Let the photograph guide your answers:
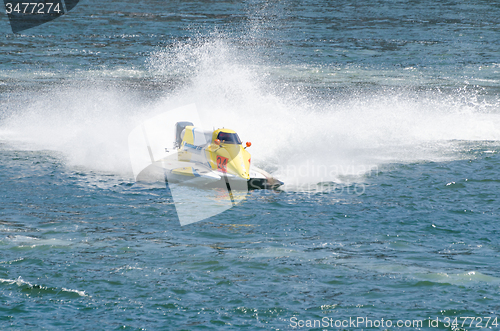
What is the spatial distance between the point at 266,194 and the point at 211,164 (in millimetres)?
2404

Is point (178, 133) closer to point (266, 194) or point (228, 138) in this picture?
point (228, 138)

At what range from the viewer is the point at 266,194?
17.8 m

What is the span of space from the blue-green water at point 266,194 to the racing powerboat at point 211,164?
749 millimetres

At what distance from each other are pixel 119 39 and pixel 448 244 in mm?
41904

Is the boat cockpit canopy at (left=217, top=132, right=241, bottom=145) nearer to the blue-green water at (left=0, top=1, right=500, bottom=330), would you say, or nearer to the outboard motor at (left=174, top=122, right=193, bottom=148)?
the blue-green water at (left=0, top=1, right=500, bottom=330)

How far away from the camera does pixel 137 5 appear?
217 ft

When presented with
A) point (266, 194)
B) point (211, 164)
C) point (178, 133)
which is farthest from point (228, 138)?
point (178, 133)

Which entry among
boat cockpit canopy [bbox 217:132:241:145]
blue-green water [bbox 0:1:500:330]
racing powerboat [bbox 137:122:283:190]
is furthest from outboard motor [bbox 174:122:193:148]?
boat cockpit canopy [bbox 217:132:241:145]

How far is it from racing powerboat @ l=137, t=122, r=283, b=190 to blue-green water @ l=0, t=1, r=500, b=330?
0.75 metres

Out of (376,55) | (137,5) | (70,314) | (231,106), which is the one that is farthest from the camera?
(137,5)

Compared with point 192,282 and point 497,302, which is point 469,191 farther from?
point 192,282

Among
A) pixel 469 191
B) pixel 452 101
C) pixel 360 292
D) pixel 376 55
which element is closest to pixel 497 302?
pixel 360 292

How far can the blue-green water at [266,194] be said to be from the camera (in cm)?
1105

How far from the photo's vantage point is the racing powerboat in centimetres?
1825
